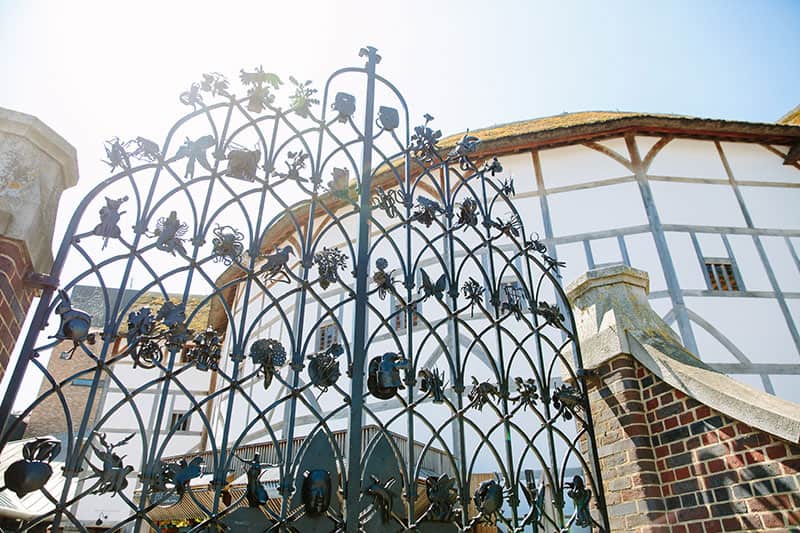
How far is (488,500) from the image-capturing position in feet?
6.09

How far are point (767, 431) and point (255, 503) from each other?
6.58 feet

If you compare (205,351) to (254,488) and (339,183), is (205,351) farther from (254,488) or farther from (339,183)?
(339,183)

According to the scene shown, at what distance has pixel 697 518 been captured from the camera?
2.34m

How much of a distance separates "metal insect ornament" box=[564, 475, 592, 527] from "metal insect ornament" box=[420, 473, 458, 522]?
22.5 inches

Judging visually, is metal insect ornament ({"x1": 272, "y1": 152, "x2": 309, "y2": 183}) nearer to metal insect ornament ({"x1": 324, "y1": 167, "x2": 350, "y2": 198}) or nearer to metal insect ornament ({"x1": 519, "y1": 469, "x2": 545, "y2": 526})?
metal insect ornament ({"x1": 324, "y1": 167, "x2": 350, "y2": 198})

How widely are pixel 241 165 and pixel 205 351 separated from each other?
2.22 feet

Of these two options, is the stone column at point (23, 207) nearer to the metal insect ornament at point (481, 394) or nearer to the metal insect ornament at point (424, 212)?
the metal insect ornament at point (424, 212)

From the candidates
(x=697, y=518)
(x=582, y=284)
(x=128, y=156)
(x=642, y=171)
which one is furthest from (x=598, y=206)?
(x=128, y=156)

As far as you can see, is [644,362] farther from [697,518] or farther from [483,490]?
[483,490]

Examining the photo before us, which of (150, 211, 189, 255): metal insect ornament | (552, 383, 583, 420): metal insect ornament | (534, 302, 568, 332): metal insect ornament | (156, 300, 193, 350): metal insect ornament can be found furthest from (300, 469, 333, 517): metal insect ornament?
(534, 302, 568, 332): metal insect ornament

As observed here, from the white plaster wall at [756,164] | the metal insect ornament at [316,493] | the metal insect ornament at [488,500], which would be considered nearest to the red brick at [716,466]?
the metal insect ornament at [488,500]

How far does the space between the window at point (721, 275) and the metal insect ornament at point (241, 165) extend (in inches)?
293

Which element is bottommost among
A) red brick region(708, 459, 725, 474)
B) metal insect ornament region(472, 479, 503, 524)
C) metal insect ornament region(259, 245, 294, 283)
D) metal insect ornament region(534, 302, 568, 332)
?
metal insect ornament region(472, 479, 503, 524)

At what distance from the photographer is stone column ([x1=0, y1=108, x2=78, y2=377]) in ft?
5.13
